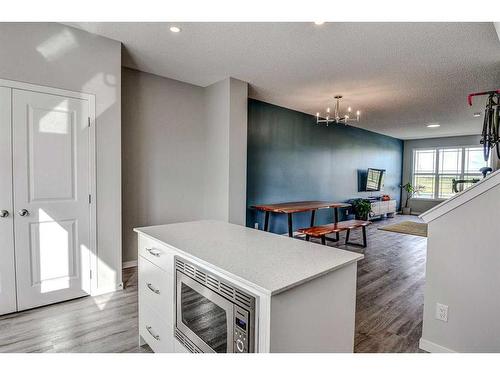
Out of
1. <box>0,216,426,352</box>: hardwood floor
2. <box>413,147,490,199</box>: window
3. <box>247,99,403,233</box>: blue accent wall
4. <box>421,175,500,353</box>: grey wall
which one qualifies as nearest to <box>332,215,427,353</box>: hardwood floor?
<box>0,216,426,352</box>: hardwood floor

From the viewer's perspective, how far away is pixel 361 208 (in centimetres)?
687

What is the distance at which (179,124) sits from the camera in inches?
154

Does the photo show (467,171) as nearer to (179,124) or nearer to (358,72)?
(358,72)

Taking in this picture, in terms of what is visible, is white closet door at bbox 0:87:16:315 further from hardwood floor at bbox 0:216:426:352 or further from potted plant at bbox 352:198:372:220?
potted plant at bbox 352:198:372:220

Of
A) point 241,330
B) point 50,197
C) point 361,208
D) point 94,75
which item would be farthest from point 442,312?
point 361,208

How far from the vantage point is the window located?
8.37 metres

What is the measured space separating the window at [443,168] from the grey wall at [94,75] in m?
9.44

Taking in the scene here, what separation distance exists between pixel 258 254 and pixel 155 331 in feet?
3.03

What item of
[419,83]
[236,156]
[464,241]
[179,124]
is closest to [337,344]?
[464,241]

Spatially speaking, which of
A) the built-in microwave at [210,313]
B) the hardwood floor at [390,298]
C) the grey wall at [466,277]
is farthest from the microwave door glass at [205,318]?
the grey wall at [466,277]

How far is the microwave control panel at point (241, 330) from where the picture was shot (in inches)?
40.3

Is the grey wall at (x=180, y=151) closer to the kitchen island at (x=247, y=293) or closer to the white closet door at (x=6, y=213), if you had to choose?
the white closet door at (x=6, y=213)

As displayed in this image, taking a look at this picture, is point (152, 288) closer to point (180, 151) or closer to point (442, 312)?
point (442, 312)

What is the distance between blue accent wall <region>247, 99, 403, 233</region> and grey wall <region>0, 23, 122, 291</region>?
94.0 inches
